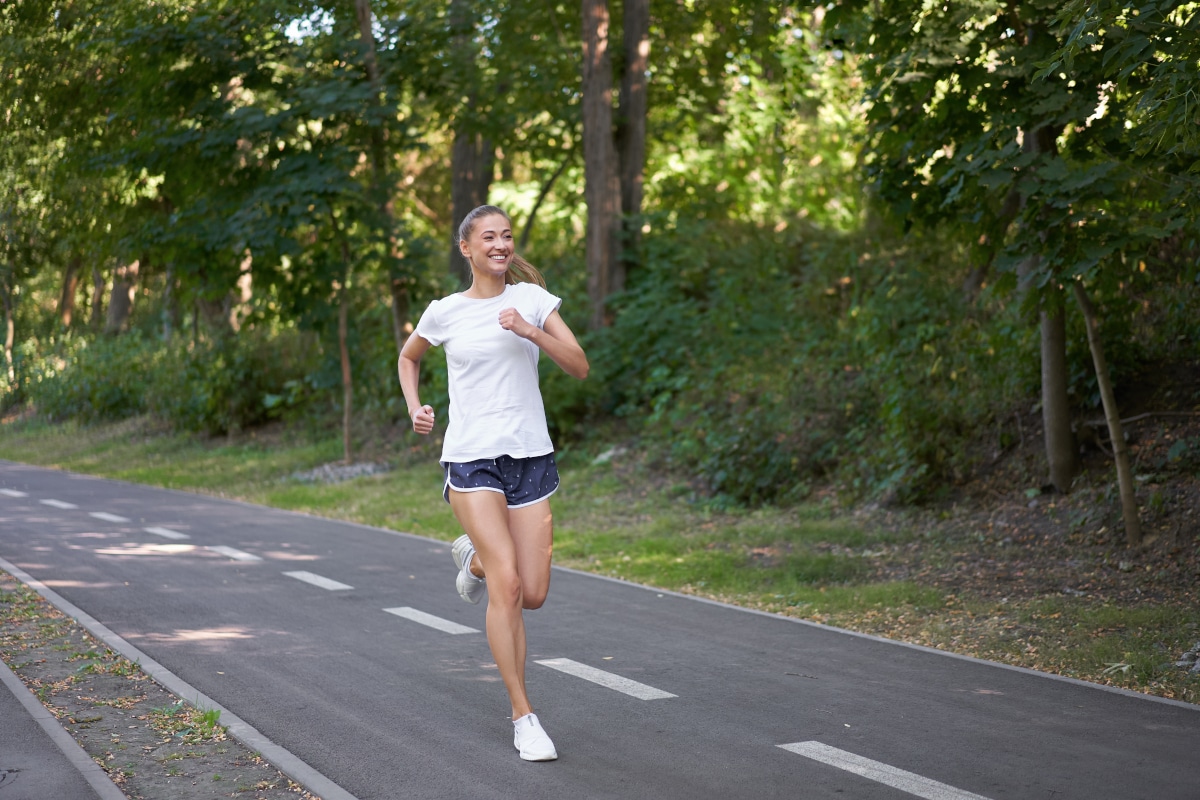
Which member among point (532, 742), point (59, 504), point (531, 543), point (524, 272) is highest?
point (524, 272)

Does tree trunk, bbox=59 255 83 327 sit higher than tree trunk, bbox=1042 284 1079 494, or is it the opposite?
tree trunk, bbox=59 255 83 327

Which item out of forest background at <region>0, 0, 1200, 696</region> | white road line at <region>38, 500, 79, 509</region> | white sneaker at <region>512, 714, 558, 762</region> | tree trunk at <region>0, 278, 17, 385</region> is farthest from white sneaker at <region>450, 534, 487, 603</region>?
tree trunk at <region>0, 278, 17, 385</region>

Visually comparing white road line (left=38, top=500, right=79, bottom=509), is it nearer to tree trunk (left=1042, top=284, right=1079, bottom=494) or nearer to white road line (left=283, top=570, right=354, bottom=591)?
white road line (left=283, top=570, right=354, bottom=591)

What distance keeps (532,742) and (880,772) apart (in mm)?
1379

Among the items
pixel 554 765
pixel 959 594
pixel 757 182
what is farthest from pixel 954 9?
pixel 757 182

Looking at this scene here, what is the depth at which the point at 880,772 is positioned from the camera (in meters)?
4.94

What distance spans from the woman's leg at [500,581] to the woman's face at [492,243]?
96 cm

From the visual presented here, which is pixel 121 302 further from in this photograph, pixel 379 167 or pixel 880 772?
pixel 880 772

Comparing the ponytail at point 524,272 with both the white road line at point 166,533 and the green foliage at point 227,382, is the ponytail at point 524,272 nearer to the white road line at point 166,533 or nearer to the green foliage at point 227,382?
the white road line at point 166,533

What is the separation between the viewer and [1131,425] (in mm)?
10820

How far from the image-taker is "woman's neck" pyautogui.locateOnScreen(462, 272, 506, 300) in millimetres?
5406

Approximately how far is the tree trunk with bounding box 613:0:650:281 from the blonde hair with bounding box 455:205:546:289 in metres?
14.0

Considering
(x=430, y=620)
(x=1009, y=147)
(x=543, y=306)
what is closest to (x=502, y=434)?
(x=543, y=306)

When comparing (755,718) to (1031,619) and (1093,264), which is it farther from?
(1093,264)
